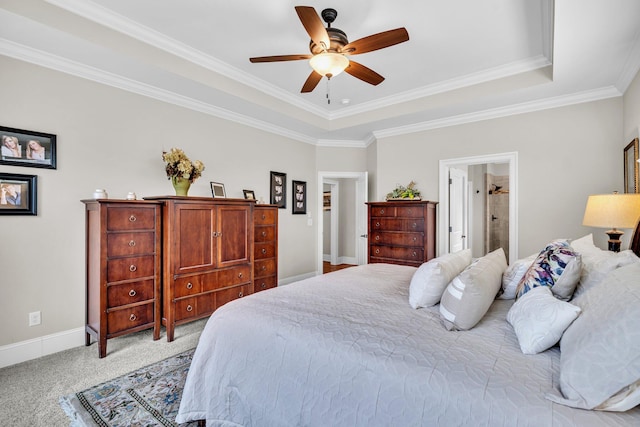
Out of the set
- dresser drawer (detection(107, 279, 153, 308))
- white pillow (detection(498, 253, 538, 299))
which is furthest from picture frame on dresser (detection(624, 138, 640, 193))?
dresser drawer (detection(107, 279, 153, 308))

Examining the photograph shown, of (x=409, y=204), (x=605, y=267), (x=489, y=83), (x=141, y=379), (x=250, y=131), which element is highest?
(x=489, y=83)

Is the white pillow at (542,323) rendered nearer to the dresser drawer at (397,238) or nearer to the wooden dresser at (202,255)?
the wooden dresser at (202,255)

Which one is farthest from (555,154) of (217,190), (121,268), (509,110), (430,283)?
(121,268)

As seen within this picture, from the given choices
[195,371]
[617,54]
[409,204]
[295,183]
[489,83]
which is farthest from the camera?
[295,183]

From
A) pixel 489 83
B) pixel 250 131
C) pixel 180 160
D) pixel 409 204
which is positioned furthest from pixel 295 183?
pixel 489 83

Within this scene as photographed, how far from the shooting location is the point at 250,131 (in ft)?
14.8

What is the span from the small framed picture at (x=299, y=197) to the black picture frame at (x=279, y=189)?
0.18 m

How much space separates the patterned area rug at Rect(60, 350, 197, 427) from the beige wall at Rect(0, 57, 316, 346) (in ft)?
3.57

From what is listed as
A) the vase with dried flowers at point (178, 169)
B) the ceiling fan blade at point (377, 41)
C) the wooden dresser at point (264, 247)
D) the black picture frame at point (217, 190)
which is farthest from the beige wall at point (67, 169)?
the ceiling fan blade at point (377, 41)

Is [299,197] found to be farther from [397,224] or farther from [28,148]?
[28,148]

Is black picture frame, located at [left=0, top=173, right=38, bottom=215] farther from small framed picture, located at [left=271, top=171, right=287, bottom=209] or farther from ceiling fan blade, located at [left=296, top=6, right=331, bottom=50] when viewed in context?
small framed picture, located at [left=271, top=171, right=287, bottom=209]

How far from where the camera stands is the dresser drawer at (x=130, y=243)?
8.77ft

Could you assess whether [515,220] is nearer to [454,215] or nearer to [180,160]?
[454,215]

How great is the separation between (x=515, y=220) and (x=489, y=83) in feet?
5.52
